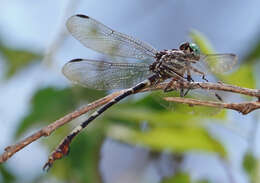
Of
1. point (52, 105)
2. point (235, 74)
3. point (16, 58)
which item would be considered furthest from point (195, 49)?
point (16, 58)

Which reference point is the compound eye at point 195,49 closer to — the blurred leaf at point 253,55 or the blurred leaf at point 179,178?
the blurred leaf at point 179,178

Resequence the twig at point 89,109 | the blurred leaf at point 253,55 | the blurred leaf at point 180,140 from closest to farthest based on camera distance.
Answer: the twig at point 89,109
the blurred leaf at point 180,140
the blurred leaf at point 253,55

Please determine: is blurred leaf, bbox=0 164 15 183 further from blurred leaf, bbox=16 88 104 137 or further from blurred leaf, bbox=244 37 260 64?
blurred leaf, bbox=244 37 260 64

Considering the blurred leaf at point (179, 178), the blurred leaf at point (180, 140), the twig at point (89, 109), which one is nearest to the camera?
the twig at point (89, 109)

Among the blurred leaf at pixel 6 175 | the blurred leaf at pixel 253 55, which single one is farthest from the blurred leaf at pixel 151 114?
the blurred leaf at pixel 253 55

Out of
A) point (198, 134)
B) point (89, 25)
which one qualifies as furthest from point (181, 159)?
point (89, 25)

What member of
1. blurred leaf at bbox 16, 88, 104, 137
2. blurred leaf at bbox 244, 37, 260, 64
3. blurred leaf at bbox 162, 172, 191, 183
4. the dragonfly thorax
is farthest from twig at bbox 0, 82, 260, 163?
blurred leaf at bbox 244, 37, 260, 64

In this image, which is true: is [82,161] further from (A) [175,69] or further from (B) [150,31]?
(B) [150,31]
